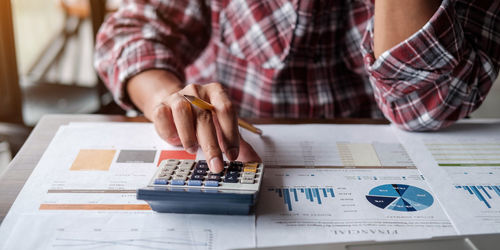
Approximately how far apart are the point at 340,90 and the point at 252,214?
0.47 meters

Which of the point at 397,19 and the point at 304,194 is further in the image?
the point at 397,19

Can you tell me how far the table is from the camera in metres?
0.46

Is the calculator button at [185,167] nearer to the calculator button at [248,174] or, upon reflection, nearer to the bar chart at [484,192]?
the calculator button at [248,174]

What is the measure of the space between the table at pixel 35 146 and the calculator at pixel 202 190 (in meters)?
0.16

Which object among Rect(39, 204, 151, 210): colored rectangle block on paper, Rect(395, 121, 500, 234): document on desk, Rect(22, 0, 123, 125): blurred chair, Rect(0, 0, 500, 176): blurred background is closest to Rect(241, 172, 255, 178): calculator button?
Rect(39, 204, 151, 210): colored rectangle block on paper

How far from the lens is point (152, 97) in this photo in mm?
656

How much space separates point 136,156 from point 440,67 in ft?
1.44

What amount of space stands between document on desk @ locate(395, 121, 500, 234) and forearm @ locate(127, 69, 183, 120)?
1.22 feet

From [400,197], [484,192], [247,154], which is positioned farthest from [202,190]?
[484,192]

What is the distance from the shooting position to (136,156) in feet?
1.77

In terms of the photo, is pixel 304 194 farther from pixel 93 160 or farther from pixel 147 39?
pixel 147 39

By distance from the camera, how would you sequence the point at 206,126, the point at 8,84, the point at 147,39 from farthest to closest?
1. the point at 8,84
2. the point at 147,39
3. the point at 206,126

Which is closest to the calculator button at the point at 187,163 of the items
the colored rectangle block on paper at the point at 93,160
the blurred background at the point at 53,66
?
the colored rectangle block on paper at the point at 93,160

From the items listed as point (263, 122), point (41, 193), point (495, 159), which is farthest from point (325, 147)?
point (41, 193)
